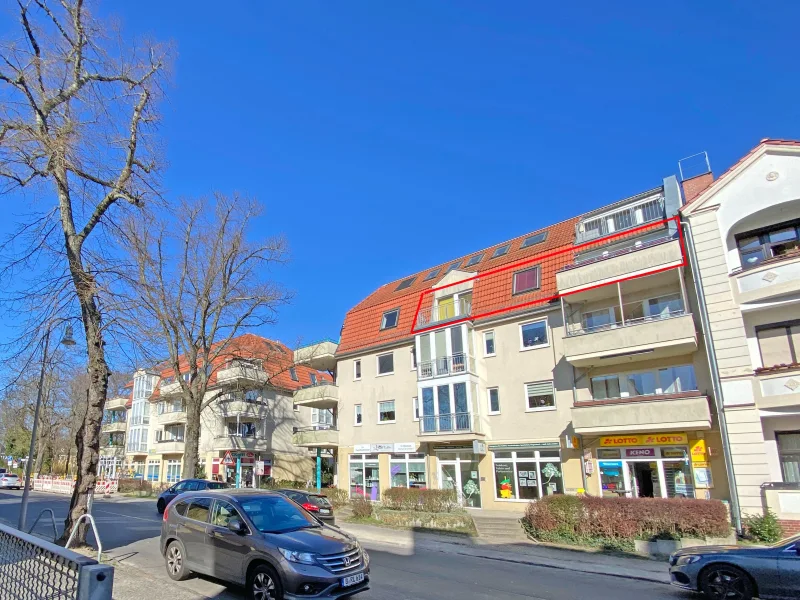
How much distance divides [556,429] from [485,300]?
6.76m

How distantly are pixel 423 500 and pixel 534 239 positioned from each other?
14.2 meters

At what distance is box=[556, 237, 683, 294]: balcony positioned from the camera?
18062mm

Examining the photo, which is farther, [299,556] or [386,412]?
[386,412]

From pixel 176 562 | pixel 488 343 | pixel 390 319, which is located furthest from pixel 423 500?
pixel 176 562

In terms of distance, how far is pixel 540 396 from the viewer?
21.2 metres

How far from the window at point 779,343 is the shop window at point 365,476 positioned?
17.5m

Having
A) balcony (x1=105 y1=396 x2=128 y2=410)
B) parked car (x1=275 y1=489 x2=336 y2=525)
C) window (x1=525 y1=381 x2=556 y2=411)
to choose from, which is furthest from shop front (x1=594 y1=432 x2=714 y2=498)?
balcony (x1=105 y1=396 x2=128 y2=410)

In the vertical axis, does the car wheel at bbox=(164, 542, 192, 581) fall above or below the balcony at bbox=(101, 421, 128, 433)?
below

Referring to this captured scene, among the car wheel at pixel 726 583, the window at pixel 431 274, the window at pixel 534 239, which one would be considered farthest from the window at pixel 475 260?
the car wheel at pixel 726 583

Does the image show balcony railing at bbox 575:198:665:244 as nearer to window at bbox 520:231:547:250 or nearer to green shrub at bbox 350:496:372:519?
window at bbox 520:231:547:250

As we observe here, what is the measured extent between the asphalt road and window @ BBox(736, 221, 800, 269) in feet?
38.6

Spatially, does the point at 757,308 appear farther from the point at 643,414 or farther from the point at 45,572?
the point at 45,572

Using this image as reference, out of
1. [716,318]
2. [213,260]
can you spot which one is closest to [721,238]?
[716,318]

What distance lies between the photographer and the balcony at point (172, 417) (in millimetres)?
41812
